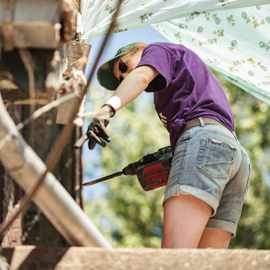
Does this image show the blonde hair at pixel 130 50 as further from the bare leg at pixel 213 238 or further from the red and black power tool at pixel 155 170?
the bare leg at pixel 213 238

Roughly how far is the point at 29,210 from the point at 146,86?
6.30 ft

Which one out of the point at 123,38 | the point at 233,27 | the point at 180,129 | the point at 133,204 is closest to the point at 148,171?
the point at 180,129

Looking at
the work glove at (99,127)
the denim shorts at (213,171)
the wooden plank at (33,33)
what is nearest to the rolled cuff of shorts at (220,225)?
the denim shorts at (213,171)

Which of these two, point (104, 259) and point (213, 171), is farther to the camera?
point (213, 171)

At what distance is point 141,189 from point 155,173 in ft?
39.4

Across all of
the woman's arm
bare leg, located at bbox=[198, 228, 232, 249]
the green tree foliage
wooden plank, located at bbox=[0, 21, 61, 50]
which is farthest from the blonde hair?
the green tree foliage

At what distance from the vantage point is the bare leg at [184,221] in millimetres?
1856

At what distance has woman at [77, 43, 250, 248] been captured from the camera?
1.91 m

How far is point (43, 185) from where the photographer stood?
1.31 meters

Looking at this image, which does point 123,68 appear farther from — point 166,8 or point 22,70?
point 22,70

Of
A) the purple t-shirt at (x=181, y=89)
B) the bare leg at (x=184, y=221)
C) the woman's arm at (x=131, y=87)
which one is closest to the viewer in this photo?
the bare leg at (x=184, y=221)

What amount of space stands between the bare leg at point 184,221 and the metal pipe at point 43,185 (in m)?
0.53

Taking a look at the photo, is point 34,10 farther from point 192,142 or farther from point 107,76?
point 107,76

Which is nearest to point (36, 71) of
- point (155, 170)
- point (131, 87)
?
point (131, 87)
